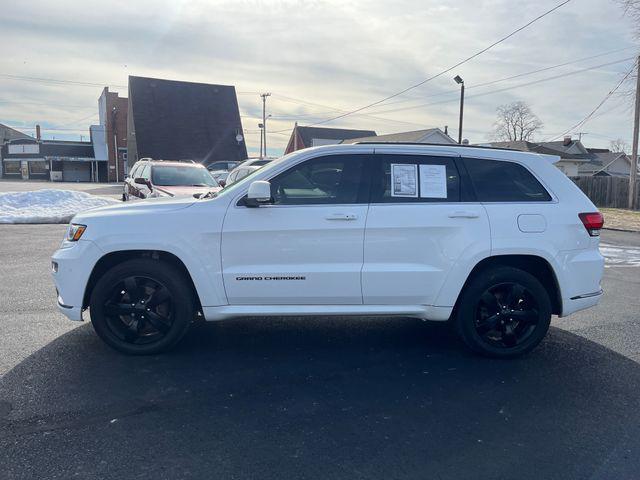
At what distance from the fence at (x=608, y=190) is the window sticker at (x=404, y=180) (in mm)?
27805

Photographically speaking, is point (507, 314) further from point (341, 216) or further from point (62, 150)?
point (62, 150)

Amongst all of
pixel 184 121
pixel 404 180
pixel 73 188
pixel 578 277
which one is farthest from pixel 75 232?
pixel 184 121

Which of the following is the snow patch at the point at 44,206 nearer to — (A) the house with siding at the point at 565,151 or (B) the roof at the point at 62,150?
(A) the house with siding at the point at 565,151

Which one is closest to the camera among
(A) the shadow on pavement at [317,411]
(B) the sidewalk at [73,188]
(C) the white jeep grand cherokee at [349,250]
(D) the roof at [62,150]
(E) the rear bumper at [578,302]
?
(A) the shadow on pavement at [317,411]

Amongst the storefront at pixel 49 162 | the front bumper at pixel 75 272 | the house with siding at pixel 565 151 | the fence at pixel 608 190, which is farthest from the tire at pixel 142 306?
the storefront at pixel 49 162

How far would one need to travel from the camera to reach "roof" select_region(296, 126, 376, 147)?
58584mm

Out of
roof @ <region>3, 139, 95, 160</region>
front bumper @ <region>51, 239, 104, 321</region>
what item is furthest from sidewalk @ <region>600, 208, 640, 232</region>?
roof @ <region>3, 139, 95, 160</region>

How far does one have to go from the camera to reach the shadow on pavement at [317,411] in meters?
2.85

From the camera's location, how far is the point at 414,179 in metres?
4.37

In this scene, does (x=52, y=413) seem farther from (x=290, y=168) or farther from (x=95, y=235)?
(x=290, y=168)

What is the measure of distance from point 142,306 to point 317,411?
5.95 feet

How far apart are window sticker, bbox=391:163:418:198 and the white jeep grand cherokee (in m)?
0.01

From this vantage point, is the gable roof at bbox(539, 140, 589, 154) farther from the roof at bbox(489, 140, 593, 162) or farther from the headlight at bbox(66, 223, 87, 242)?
the headlight at bbox(66, 223, 87, 242)

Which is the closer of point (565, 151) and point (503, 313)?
point (503, 313)
